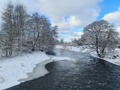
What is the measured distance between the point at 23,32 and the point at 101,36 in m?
20.0

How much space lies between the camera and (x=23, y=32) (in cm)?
3631

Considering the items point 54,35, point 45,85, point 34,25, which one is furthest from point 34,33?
point 45,85

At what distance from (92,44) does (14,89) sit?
29.8 meters

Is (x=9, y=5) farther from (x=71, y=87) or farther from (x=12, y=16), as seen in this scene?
(x=71, y=87)

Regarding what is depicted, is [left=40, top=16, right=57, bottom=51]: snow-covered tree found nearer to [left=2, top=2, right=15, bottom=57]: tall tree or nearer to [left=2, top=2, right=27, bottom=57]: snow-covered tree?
[left=2, top=2, right=27, bottom=57]: snow-covered tree

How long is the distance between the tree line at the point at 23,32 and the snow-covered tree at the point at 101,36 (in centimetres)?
1297

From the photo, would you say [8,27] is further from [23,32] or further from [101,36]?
[101,36]

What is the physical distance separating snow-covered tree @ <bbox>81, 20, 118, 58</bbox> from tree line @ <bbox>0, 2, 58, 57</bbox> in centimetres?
1297

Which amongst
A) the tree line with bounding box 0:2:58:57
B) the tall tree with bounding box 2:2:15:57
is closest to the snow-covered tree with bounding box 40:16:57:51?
the tree line with bounding box 0:2:58:57

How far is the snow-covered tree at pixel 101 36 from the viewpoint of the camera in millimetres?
36250

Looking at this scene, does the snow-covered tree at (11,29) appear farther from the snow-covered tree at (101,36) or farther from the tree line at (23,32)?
the snow-covered tree at (101,36)

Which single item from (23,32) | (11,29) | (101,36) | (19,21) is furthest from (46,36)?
(101,36)

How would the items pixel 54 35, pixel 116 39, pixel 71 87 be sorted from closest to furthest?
pixel 71 87 → pixel 116 39 → pixel 54 35

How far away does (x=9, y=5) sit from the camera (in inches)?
1168
